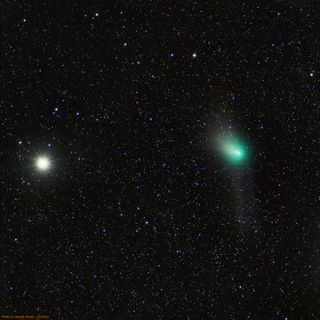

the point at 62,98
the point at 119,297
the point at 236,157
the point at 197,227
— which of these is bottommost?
the point at 119,297

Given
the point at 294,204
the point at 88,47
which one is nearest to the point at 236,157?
the point at 294,204

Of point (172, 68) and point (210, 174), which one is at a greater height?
point (172, 68)

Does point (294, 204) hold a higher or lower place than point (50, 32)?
lower

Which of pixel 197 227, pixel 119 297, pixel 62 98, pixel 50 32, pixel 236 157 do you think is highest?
pixel 50 32

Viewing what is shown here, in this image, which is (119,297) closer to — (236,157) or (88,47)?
(236,157)

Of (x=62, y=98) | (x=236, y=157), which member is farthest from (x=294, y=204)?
(x=62, y=98)

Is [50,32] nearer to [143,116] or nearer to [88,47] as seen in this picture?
[88,47]
